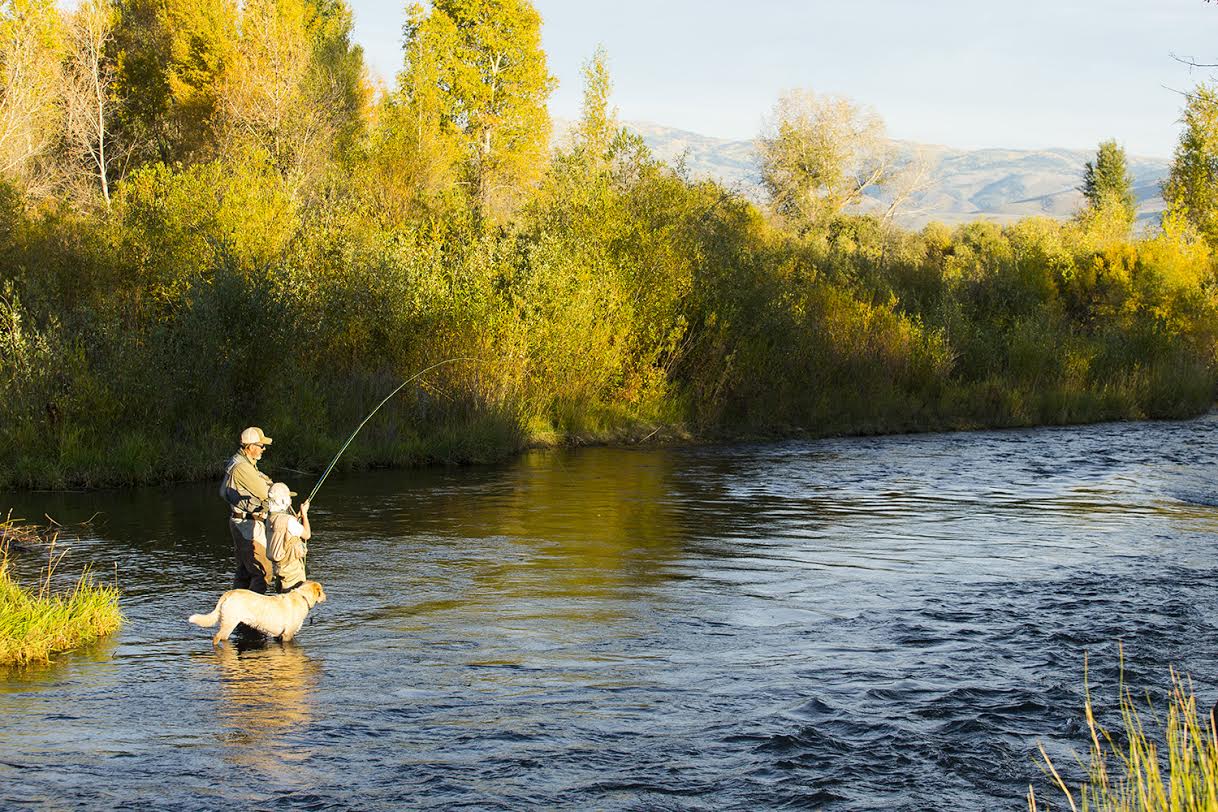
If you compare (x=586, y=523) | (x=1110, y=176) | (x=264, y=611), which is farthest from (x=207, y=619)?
(x=1110, y=176)

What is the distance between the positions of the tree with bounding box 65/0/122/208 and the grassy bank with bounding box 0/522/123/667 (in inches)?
1387

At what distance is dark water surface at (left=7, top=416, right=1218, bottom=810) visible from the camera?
775cm

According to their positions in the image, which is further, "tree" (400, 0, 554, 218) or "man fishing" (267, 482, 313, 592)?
"tree" (400, 0, 554, 218)

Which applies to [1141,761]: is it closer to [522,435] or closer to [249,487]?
[249,487]

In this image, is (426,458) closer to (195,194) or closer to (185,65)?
(195,194)

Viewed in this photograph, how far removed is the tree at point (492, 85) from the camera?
178 feet

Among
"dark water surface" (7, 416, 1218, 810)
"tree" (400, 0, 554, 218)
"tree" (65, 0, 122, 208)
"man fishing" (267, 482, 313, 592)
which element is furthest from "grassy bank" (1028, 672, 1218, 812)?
"tree" (400, 0, 554, 218)

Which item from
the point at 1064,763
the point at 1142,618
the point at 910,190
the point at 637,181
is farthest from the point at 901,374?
the point at 910,190

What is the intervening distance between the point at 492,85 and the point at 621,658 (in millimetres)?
48067

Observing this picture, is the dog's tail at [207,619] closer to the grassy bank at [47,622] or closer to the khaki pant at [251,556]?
the khaki pant at [251,556]

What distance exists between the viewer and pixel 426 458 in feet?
82.1

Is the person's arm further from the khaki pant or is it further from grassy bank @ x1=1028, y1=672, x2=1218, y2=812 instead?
grassy bank @ x1=1028, y1=672, x2=1218, y2=812

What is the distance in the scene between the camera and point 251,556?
36.1ft

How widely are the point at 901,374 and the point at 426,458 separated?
51.7 ft
